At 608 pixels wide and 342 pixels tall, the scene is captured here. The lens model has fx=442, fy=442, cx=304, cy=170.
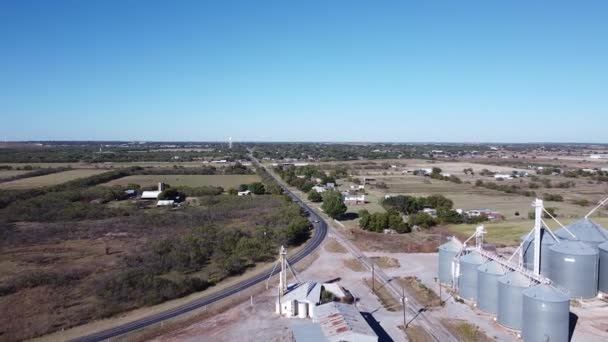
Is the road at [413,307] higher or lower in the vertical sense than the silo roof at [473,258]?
lower

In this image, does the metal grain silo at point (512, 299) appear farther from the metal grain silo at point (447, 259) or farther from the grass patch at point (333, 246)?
the grass patch at point (333, 246)

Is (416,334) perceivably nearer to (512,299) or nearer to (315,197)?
(512,299)

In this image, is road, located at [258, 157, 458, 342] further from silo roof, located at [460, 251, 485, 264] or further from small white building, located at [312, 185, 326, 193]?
small white building, located at [312, 185, 326, 193]

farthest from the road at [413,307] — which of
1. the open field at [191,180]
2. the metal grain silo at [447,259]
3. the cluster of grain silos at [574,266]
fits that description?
the open field at [191,180]

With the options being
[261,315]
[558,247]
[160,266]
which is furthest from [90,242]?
[558,247]

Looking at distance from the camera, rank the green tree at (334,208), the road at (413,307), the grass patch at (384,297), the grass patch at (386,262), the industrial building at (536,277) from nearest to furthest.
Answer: the industrial building at (536,277) → the road at (413,307) → the grass patch at (384,297) → the grass patch at (386,262) → the green tree at (334,208)

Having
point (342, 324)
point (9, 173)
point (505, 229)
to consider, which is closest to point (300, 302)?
point (342, 324)

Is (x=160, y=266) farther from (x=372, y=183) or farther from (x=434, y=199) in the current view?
(x=372, y=183)
